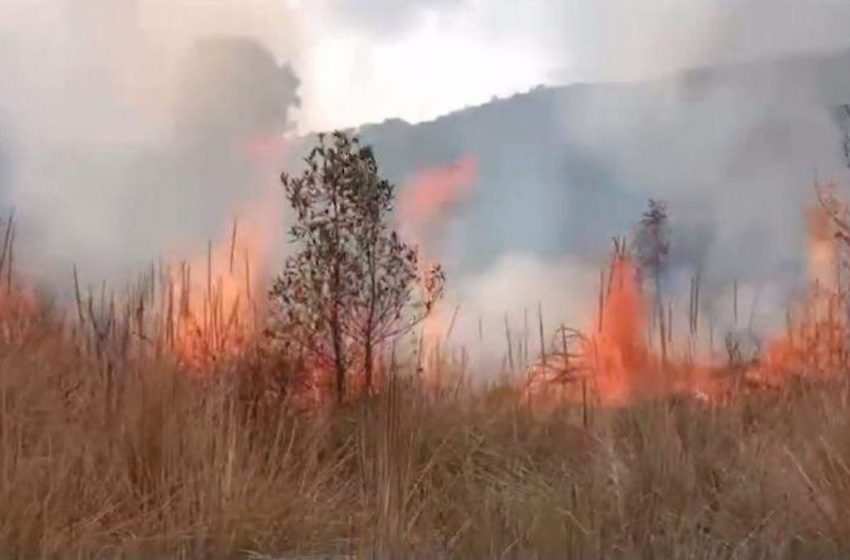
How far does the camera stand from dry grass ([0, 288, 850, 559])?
316 cm

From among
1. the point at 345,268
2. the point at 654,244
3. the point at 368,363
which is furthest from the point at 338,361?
the point at 654,244

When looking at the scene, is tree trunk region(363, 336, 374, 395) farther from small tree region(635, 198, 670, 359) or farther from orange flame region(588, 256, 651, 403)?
small tree region(635, 198, 670, 359)

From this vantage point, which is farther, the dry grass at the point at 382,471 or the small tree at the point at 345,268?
the small tree at the point at 345,268

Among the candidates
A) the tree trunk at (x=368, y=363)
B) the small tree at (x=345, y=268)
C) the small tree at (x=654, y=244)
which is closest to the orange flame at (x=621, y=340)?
the small tree at (x=654, y=244)

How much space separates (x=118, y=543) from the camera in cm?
316

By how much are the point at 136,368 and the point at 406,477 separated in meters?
0.77

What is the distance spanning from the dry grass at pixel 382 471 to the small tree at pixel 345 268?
33 cm

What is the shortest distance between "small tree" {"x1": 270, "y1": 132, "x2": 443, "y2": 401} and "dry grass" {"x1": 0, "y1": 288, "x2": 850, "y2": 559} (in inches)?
12.9

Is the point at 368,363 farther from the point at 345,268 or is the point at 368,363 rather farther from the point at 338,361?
the point at 345,268

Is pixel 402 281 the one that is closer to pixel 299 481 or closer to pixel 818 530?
pixel 299 481

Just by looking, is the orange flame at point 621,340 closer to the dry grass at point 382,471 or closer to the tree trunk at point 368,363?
the dry grass at point 382,471

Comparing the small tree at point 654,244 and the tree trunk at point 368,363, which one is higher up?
the small tree at point 654,244

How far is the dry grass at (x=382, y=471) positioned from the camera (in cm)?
316

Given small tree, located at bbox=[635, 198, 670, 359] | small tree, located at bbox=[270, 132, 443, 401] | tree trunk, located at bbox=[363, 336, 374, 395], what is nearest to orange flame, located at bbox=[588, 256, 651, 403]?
small tree, located at bbox=[635, 198, 670, 359]
